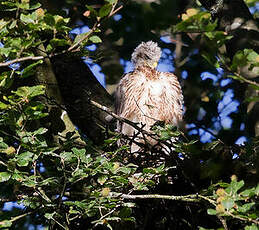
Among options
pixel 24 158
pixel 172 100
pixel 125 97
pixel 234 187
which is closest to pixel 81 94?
pixel 125 97

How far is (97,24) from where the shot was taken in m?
2.50

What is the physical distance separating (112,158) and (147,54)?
6.03ft

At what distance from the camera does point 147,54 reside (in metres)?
4.45

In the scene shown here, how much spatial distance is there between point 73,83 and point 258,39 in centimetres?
121

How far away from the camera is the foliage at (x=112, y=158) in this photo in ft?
7.81

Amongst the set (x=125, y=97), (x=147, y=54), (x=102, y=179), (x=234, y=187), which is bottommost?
(x=125, y=97)

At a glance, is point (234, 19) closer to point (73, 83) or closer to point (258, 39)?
point (258, 39)

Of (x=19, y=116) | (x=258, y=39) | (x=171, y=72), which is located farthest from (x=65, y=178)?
(x=171, y=72)

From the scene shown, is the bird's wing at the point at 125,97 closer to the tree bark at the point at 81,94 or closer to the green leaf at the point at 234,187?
the tree bark at the point at 81,94

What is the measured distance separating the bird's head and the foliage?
47 cm

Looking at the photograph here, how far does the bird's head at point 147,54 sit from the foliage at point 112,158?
0.47 meters

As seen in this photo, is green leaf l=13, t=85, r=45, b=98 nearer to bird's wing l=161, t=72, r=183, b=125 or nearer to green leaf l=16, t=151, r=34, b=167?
green leaf l=16, t=151, r=34, b=167

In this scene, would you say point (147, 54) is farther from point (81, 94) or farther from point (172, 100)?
point (81, 94)

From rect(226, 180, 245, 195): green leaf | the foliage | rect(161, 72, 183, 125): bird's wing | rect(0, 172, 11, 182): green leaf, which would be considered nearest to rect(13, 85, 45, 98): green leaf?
the foliage
